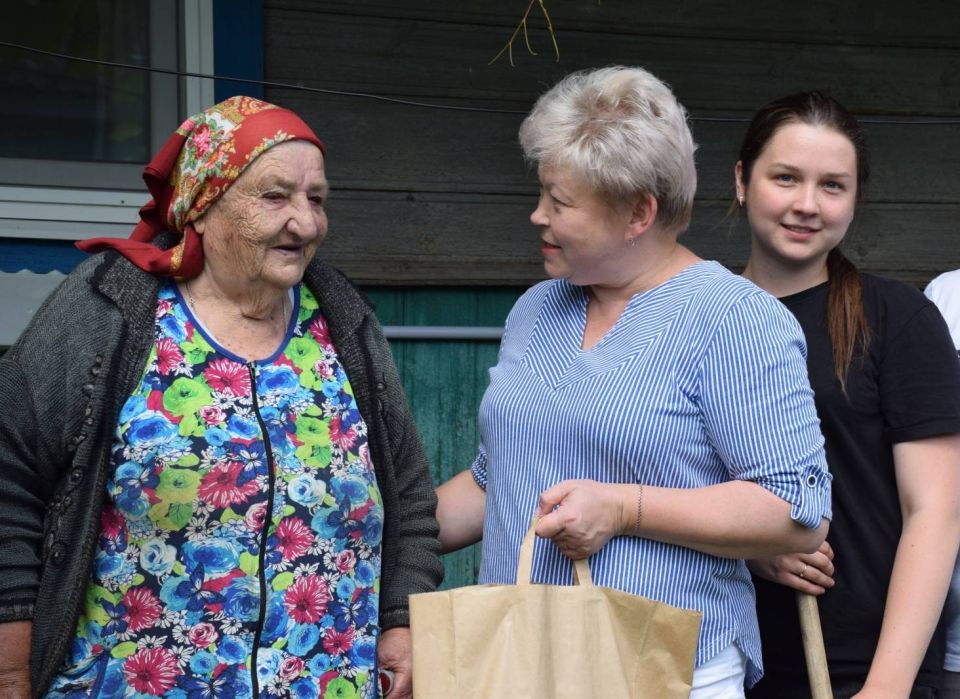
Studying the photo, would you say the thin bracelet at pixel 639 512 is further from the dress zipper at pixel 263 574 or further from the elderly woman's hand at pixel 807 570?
the dress zipper at pixel 263 574

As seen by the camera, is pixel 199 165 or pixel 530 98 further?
pixel 530 98

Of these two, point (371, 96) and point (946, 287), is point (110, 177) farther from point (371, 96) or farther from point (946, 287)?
point (946, 287)

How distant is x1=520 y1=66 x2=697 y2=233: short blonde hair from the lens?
6.52 ft

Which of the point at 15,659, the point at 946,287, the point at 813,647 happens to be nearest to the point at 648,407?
the point at 813,647

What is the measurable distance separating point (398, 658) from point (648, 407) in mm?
709

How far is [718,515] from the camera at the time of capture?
188 centimetres

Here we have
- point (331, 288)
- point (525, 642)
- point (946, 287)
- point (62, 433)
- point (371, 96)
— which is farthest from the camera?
point (371, 96)

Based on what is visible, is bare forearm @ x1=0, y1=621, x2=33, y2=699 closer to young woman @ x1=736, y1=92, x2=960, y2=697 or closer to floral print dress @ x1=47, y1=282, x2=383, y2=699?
floral print dress @ x1=47, y1=282, x2=383, y2=699

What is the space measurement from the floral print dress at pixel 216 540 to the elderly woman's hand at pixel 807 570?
74cm

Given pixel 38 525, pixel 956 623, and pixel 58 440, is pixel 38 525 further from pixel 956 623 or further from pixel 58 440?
pixel 956 623

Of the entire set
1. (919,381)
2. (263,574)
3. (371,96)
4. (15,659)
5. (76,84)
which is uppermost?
(76,84)

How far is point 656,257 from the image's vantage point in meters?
2.08

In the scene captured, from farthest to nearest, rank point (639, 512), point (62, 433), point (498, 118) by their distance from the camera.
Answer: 1. point (498, 118)
2. point (62, 433)
3. point (639, 512)

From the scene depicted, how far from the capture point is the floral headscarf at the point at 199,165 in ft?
6.86
